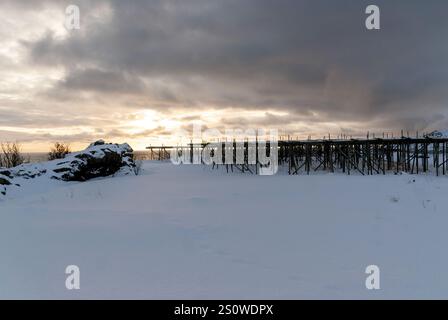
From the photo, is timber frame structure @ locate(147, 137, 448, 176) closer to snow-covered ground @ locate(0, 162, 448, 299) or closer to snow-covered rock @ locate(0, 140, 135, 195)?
snow-covered rock @ locate(0, 140, 135, 195)

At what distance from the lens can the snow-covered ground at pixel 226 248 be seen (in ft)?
14.1

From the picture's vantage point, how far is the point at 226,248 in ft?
19.3

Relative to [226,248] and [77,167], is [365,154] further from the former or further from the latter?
[226,248]

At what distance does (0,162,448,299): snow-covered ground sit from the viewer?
4.30 m

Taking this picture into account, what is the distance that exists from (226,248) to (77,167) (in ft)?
49.2

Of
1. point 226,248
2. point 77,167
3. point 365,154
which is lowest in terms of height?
point 226,248

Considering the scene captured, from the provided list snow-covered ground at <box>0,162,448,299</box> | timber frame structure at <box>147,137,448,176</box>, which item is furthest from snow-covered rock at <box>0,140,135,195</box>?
timber frame structure at <box>147,137,448,176</box>

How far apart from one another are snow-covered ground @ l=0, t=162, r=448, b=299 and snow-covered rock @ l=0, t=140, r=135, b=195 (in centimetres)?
515

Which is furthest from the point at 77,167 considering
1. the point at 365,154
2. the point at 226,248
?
the point at 365,154

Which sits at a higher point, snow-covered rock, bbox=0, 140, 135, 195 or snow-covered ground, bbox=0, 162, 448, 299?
snow-covered rock, bbox=0, 140, 135, 195

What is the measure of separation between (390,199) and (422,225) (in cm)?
385
